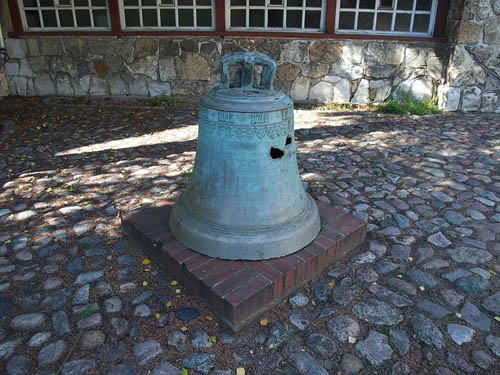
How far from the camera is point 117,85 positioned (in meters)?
6.98

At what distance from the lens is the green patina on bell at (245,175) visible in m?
2.46

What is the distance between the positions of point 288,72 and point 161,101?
2.12 m

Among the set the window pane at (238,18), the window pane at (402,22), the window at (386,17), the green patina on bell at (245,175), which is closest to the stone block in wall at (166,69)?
the window pane at (238,18)

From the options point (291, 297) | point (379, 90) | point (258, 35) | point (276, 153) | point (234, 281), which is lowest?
point (291, 297)

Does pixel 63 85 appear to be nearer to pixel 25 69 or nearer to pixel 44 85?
pixel 44 85

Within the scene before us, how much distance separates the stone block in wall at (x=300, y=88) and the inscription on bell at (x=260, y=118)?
4634 millimetres

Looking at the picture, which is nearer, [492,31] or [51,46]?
[492,31]

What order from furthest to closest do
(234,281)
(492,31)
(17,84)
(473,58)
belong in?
(17,84), (473,58), (492,31), (234,281)

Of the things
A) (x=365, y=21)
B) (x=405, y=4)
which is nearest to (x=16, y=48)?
(x=365, y=21)

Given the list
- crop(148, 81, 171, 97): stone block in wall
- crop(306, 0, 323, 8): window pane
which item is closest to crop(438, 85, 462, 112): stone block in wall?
crop(306, 0, 323, 8): window pane

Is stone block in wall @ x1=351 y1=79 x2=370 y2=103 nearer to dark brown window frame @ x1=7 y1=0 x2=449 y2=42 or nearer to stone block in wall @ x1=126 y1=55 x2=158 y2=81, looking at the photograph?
A: dark brown window frame @ x1=7 y1=0 x2=449 y2=42

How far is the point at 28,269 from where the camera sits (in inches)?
109

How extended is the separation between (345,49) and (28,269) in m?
5.57

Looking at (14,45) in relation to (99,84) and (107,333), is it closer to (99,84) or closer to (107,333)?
(99,84)
